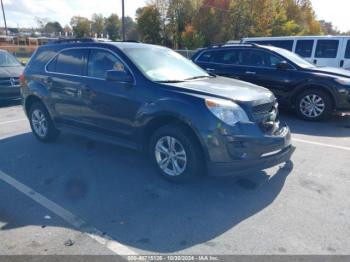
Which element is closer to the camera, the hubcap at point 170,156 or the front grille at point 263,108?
the front grille at point 263,108

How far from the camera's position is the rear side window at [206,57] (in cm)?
855

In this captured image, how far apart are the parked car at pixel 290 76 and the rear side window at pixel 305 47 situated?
3.89m

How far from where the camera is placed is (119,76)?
13.4 feet

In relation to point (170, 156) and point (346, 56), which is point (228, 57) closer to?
point (346, 56)

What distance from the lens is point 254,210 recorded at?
11.0 ft

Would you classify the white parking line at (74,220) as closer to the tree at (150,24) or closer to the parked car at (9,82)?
the parked car at (9,82)

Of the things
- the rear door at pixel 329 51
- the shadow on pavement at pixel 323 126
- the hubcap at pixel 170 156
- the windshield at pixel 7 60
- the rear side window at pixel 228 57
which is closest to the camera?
the hubcap at pixel 170 156

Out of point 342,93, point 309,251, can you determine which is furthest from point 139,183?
point 342,93

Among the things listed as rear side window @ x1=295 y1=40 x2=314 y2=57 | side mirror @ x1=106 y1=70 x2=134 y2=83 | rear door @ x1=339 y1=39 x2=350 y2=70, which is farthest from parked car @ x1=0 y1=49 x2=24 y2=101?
rear door @ x1=339 y1=39 x2=350 y2=70

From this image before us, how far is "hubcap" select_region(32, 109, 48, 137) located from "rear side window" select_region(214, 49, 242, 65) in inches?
190

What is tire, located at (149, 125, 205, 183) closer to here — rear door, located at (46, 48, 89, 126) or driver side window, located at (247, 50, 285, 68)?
rear door, located at (46, 48, 89, 126)

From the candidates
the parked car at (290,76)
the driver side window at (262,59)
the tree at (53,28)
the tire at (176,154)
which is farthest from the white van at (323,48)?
the tree at (53,28)

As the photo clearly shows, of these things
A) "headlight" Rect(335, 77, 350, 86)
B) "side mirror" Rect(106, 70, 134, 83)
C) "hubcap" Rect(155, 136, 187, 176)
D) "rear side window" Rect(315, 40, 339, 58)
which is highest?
"rear side window" Rect(315, 40, 339, 58)

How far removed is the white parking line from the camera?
273cm
